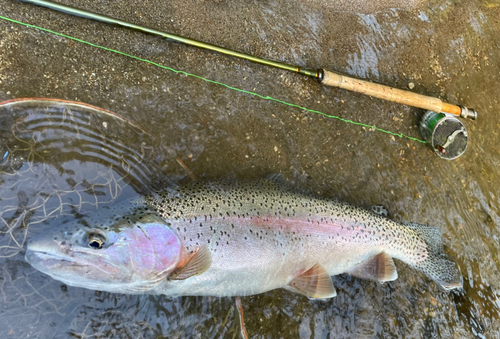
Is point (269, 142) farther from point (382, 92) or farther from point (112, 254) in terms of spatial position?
point (112, 254)

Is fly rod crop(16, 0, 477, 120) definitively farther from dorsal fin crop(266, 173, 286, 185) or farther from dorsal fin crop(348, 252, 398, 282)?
dorsal fin crop(348, 252, 398, 282)

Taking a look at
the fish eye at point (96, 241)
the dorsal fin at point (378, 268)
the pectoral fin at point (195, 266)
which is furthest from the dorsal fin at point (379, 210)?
the fish eye at point (96, 241)

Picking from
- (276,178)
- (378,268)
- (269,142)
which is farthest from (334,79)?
(378,268)

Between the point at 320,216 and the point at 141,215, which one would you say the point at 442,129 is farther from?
the point at 141,215

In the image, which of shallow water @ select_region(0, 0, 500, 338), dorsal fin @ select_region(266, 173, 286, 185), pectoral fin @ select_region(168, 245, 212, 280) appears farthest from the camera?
dorsal fin @ select_region(266, 173, 286, 185)

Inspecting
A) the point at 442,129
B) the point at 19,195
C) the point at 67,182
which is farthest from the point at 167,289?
the point at 442,129

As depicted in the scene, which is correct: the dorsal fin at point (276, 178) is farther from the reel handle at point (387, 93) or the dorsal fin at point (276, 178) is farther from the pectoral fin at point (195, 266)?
the reel handle at point (387, 93)

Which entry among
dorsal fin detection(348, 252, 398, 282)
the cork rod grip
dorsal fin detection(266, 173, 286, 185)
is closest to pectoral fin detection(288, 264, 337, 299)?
dorsal fin detection(348, 252, 398, 282)
